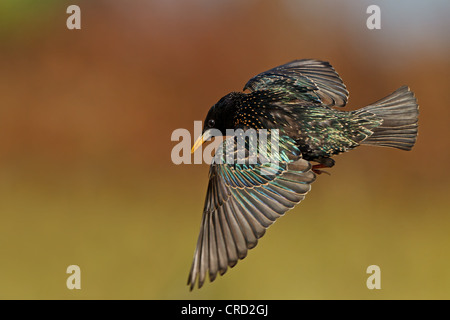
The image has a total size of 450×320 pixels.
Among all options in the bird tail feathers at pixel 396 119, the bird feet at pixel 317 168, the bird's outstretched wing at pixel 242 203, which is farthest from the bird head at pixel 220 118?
the bird tail feathers at pixel 396 119

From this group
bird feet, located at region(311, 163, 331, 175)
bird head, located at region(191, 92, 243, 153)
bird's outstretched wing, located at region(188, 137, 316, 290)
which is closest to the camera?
bird's outstretched wing, located at region(188, 137, 316, 290)

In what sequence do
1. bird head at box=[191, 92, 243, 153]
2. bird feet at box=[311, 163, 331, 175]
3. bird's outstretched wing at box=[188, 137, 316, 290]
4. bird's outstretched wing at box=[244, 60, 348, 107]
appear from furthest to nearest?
1. bird's outstretched wing at box=[244, 60, 348, 107]
2. bird head at box=[191, 92, 243, 153]
3. bird feet at box=[311, 163, 331, 175]
4. bird's outstretched wing at box=[188, 137, 316, 290]

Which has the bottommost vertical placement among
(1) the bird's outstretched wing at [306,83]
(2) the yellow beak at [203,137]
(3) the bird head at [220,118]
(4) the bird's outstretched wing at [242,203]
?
(4) the bird's outstretched wing at [242,203]

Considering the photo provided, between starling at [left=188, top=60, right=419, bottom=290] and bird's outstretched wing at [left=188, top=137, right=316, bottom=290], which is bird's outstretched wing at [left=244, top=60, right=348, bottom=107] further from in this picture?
bird's outstretched wing at [left=188, top=137, right=316, bottom=290]

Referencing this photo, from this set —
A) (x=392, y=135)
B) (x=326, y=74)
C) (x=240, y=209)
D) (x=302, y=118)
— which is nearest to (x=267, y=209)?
(x=240, y=209)

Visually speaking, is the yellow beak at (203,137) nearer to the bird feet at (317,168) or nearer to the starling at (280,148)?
the starling at (280,148)

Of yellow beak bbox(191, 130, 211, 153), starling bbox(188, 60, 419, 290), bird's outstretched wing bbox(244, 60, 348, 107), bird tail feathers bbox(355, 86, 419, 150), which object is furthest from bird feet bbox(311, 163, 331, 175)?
yellow beak bbox(191, 130, 211, 153)
